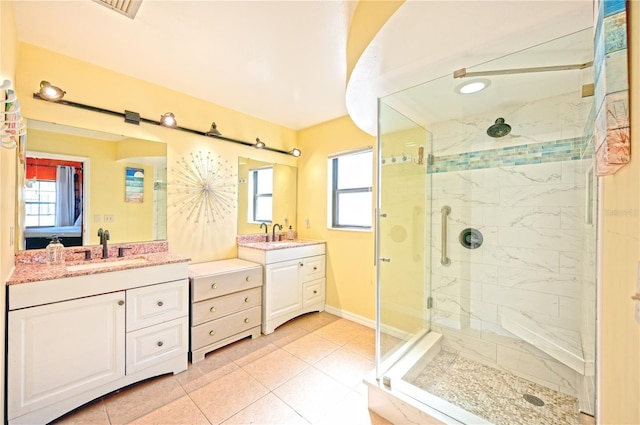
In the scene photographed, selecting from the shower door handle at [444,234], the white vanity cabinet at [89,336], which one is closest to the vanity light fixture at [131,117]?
the white vanity cabinet at [89,336]

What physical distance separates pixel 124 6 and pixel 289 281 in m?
2.61

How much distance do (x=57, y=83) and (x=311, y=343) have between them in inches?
121

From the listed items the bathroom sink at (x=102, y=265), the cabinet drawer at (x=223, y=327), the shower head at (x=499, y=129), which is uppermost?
the shower head at (x=499, y=129)

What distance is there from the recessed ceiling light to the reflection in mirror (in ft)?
7.55

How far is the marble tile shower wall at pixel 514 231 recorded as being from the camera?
6.09ft

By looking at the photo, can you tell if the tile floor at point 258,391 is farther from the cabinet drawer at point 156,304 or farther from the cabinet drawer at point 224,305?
the cabinet drawer at point 156,304

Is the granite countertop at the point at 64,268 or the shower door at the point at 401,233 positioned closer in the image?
the granite countertop at the point at 64,268

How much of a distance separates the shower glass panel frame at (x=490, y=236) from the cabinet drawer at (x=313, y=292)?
1.21 metres

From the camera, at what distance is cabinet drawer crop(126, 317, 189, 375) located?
72.4 inches

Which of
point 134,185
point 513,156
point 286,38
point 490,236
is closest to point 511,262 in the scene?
point 490,236

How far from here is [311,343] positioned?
2.54 metres

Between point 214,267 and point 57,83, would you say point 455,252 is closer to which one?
point 214,267

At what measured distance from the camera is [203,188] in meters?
2.76

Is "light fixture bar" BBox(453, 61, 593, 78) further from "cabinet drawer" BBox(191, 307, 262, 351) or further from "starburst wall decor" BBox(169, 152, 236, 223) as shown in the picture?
"cabinet drawer" BBox(191, 307, 262, 351)
